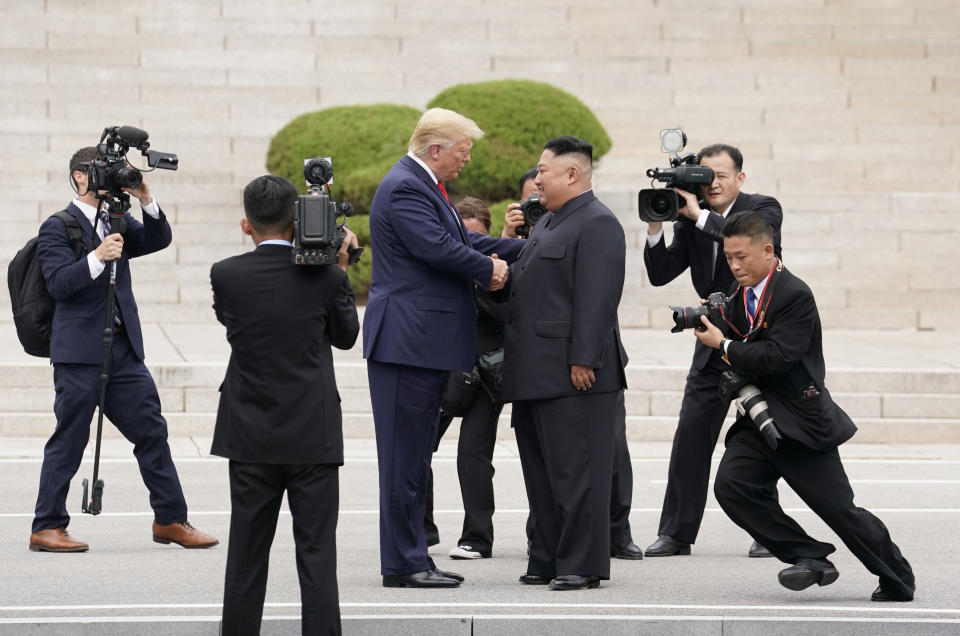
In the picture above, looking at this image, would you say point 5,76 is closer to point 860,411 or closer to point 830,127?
point 830,127

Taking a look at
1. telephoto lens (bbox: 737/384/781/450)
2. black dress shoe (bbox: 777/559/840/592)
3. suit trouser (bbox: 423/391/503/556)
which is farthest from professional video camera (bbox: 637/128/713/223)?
black dress shoe (bbox: 777/559/840/592)

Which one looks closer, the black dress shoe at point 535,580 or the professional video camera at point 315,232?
the professional video camera at point 315,232

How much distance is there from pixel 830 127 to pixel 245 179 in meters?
8.12

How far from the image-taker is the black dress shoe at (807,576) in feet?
20.1

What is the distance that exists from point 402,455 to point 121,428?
1734 millimetres

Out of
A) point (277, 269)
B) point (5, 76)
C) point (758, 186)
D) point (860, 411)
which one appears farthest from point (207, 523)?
point (5, 76)

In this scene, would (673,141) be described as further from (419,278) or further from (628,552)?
(628,552)

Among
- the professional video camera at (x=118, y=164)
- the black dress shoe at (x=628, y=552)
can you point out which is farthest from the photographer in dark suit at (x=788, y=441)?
the professional video camera at (x=118, y=164)

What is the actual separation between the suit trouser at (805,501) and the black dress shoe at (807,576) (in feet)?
0.21

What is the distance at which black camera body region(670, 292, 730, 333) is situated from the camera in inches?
246

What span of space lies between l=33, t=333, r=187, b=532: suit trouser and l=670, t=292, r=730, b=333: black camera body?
2723 mm

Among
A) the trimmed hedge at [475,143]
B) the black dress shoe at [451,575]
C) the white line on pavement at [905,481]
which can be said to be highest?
the trimmed hedge at [475,143]

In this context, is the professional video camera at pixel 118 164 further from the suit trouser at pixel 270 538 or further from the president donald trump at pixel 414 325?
the suit trouser at pixel 270 538

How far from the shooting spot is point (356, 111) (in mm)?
17797
